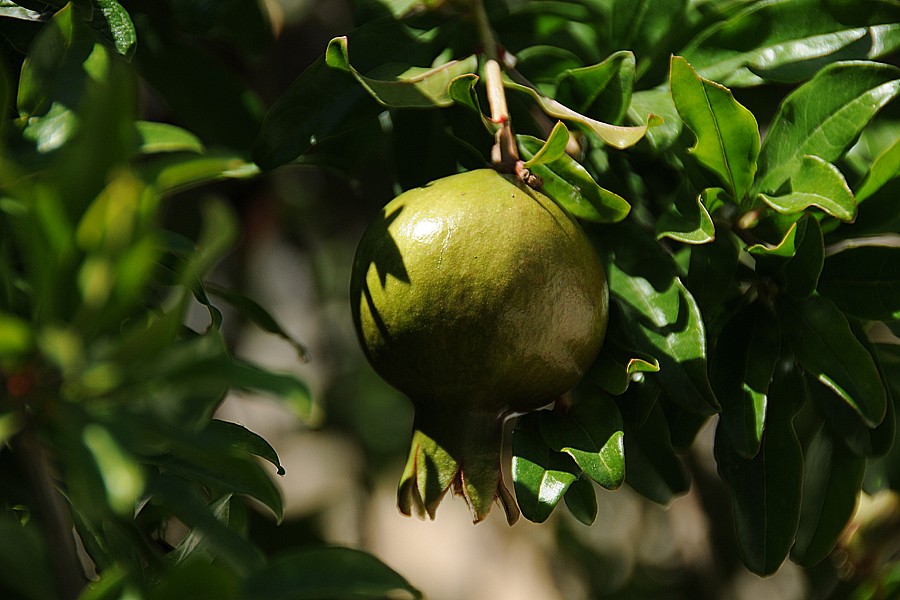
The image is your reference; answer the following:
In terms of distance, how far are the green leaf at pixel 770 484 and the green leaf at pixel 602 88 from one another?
27cm

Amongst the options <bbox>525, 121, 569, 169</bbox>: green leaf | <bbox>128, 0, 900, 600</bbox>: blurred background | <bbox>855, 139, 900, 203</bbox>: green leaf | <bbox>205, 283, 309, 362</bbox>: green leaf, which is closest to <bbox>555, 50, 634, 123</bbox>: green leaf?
<bbox>525, 121, 569, 169</bbox>: green leaf

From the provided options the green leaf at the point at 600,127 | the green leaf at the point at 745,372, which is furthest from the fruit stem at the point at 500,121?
the green leaf at the point at 745,372

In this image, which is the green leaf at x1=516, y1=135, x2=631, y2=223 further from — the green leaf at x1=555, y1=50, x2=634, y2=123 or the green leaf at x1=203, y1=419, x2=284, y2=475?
the green leaf at x1=203, y1=419, x2=284, y2=475

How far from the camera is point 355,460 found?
2178 mm

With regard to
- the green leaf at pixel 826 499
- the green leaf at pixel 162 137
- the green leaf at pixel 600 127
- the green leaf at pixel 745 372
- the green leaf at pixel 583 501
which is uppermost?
the green leaf at pixel 162 137

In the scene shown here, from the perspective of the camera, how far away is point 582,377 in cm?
72

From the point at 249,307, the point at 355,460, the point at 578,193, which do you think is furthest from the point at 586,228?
the point at 355,460

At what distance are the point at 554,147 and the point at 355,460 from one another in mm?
1600

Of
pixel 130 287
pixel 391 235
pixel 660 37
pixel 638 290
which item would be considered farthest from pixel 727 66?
pixel 130 287

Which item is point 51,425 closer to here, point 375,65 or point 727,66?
point 375,65

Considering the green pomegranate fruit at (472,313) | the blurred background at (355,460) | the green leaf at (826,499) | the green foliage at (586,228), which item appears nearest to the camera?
the green foliage at (586,228)

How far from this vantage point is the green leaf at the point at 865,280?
76 centimetres

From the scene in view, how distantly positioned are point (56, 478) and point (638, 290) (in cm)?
48

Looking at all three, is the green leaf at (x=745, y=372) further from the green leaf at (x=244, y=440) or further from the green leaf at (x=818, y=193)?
the green leaf at (x=244, y=440)
